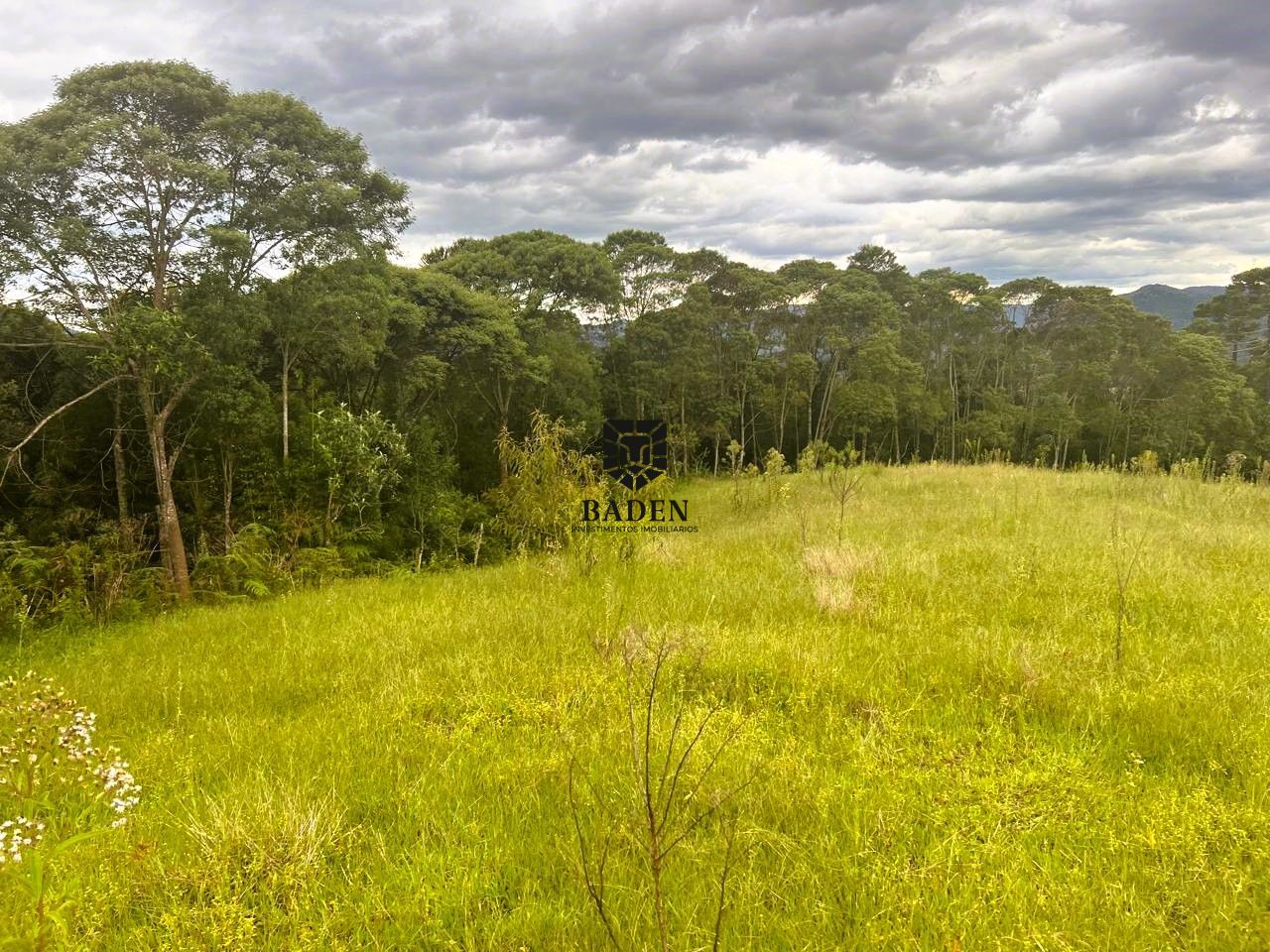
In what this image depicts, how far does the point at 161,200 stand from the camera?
395 inches

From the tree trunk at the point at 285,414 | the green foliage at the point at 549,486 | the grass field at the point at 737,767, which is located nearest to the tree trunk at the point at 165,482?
the tree trunk at the point at 285,414

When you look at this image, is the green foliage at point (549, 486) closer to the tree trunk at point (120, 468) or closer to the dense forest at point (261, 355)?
the dense forest at point (261, 355)

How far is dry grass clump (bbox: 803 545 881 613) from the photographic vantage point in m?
5.39

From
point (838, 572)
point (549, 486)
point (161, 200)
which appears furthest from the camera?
point (161, 200)

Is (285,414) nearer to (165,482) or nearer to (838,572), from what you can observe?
(165,482)

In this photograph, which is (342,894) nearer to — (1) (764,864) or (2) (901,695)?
(1) (764,864)

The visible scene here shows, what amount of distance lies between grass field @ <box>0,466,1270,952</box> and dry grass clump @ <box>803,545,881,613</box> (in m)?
0.05

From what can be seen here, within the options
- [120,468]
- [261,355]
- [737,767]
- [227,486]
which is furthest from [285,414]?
[737,767]

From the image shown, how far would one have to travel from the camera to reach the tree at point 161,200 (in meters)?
9.04

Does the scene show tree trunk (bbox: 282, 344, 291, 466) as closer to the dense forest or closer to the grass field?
the dense forest

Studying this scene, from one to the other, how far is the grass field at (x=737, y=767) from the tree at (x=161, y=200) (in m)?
5.99

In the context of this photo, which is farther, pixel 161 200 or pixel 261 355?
pixel 261 355

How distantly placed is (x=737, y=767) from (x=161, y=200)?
12.7m

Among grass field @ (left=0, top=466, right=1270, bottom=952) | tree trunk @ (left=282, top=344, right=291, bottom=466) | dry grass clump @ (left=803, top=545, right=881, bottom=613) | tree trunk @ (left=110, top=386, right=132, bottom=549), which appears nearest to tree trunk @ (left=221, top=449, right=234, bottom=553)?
tree trunk @ (left=282, top=344, right=291, bottom=466)
